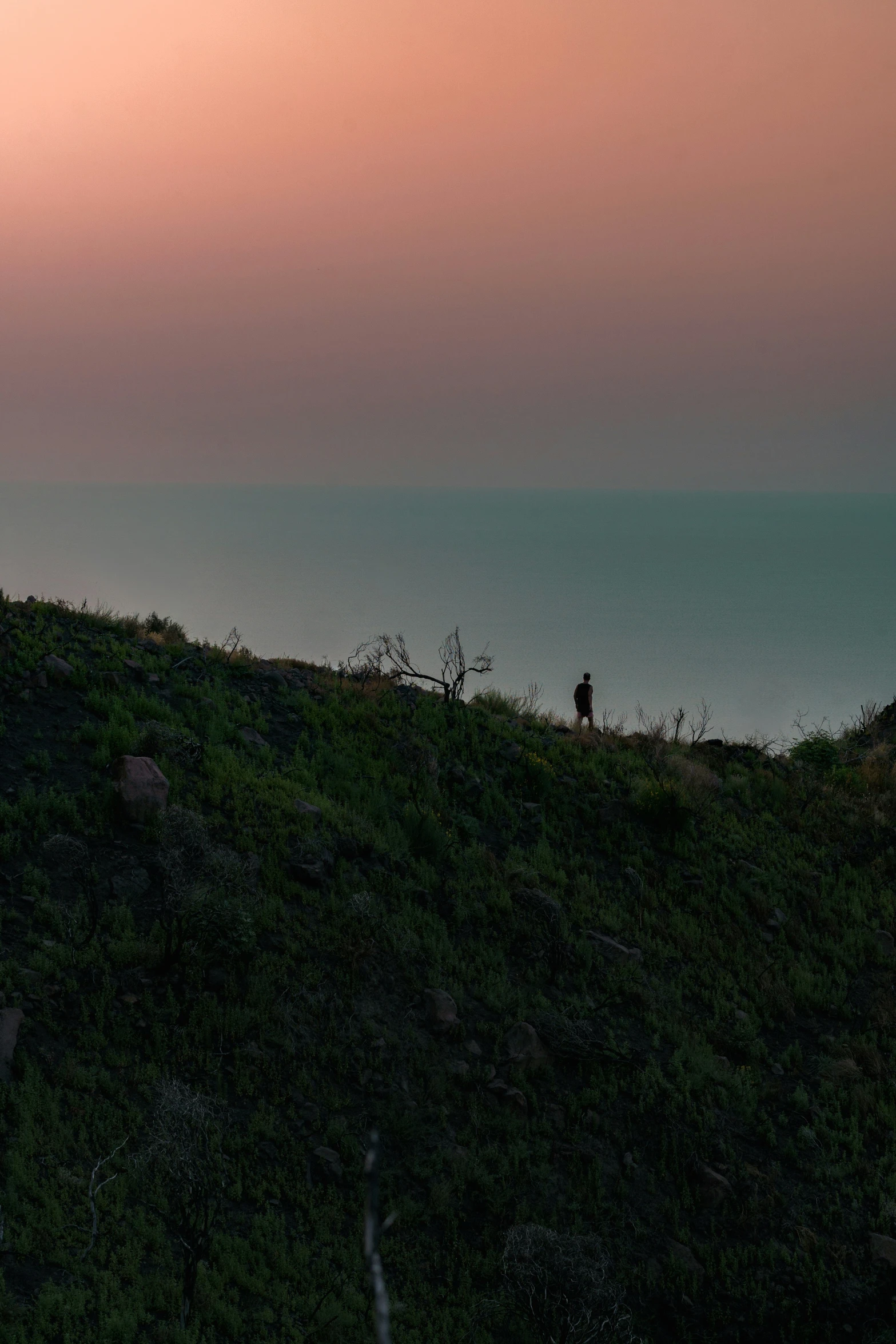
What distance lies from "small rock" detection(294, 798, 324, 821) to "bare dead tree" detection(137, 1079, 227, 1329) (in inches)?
178

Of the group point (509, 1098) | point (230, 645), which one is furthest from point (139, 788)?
point (230, 645)

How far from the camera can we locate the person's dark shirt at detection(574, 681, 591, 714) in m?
20.6

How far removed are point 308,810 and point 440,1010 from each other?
3.30 m

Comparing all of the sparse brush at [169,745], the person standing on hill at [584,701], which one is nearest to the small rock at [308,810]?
the sparse brush at [169,745]

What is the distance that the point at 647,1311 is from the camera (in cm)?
707

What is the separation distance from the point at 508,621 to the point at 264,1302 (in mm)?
122985

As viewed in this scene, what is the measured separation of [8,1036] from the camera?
23.6ft

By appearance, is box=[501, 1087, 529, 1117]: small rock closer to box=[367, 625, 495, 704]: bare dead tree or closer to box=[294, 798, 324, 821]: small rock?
box=[294, 798, 324, 821]: small rock

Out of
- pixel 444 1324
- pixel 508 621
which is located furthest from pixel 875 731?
pixel 508 621

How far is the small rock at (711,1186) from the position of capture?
26.7ft

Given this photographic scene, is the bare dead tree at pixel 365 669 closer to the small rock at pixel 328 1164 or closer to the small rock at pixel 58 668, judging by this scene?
the small rock at pixel 58 668

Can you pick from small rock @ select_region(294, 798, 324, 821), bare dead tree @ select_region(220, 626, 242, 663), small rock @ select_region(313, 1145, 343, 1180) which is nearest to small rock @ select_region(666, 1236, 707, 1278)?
small rock @ select_region(313, 1145, 343, 1180)

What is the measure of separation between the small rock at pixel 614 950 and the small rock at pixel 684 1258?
3722mm

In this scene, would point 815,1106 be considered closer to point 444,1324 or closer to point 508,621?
point 444,1324
